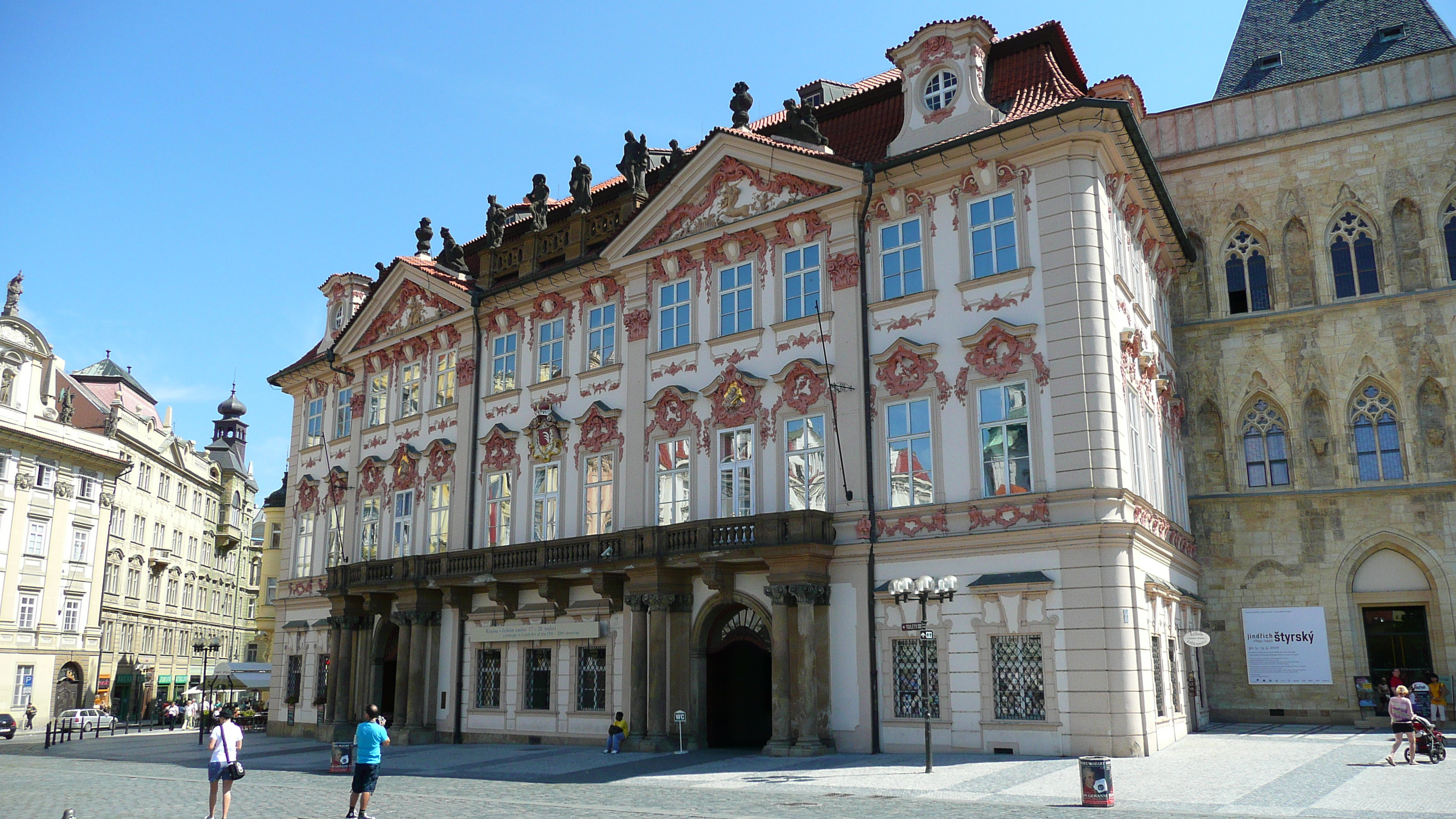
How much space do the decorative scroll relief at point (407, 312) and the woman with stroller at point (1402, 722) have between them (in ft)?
95.6

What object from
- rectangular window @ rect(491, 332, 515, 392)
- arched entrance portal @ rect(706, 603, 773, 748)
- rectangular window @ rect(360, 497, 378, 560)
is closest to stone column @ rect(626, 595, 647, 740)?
arched entrance portal @ rect(706, 603, 773, 748)

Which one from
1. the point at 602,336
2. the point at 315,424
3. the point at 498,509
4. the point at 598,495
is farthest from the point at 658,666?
the point at 315,424

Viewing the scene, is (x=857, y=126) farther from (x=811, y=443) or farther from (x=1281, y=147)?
(x=1281, y=147)

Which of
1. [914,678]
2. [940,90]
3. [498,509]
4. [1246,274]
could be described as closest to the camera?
[914,678]

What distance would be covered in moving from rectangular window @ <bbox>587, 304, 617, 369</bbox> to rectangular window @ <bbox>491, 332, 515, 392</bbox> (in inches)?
142

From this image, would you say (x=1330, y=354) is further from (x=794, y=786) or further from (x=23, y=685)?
(x=23, y=685)

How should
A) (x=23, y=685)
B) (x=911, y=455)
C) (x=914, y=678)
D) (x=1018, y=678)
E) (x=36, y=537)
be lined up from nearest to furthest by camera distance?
(x=1018, y=678) < (x=914, y=678) < (x=911, y=455) < (x=23, y=685) < (x=36, y=537)

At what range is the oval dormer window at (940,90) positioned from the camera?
→ 92.9 ft

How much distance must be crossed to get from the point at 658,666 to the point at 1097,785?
46.9 feet

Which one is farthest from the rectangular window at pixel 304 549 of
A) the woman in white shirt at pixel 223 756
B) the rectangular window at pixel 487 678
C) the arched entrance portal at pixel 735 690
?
the woman in white shirt at pixel 223 756

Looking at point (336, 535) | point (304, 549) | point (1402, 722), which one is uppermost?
point (336, 535)

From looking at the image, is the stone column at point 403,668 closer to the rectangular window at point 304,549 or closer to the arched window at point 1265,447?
the rectangular window at point 304,549

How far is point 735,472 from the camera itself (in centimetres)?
2966

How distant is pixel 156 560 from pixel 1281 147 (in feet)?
249
